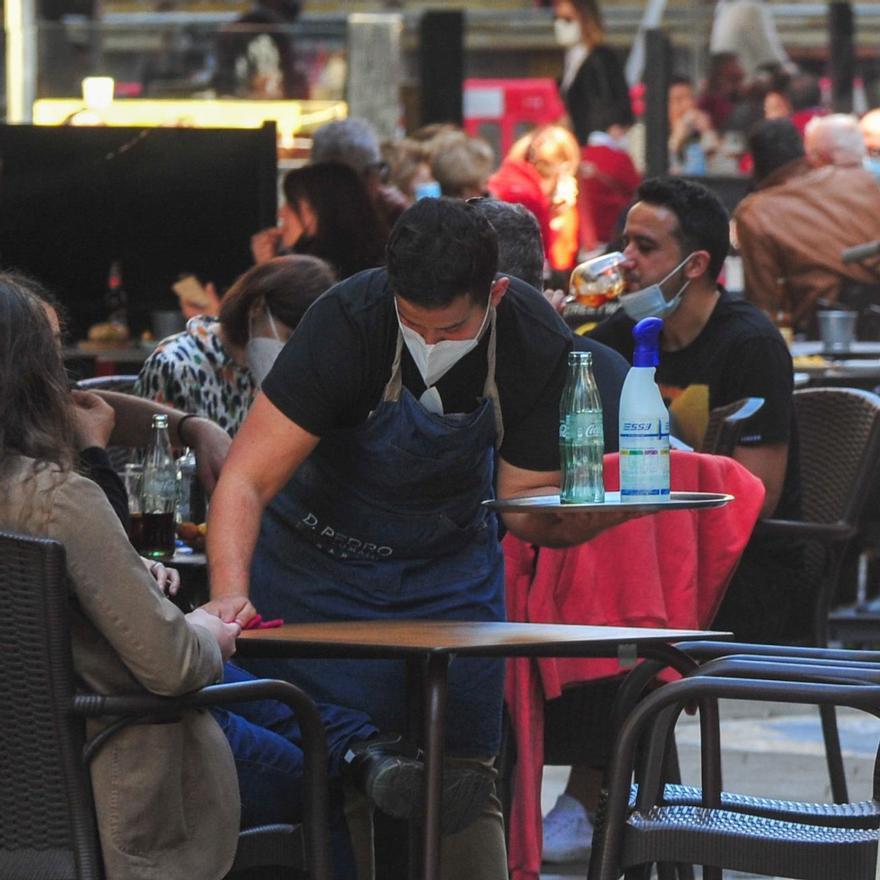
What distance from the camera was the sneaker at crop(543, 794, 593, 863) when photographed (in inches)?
199

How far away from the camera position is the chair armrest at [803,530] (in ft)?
16.7

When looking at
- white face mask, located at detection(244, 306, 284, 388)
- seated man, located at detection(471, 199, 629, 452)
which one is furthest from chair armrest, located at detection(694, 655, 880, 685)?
white face mask, located at detection(244, 306, 284, 388)

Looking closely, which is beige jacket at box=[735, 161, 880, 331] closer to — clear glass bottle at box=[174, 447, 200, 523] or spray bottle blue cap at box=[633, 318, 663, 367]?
clear glass bottle at box=[174, 447, 200, 523]

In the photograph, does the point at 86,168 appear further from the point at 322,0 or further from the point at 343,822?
the point at 322,0

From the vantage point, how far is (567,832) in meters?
5.13

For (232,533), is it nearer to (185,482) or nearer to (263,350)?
(185,482)

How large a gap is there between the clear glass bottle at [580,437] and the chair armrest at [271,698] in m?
0.60

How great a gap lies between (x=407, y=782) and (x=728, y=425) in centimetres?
189

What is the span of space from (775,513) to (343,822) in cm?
206

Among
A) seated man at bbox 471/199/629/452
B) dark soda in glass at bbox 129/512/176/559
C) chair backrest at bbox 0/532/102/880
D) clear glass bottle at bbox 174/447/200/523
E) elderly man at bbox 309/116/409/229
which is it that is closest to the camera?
chair backrest at bbox 0/532/102/880

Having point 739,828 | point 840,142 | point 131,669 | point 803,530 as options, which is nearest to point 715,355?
point 803,530

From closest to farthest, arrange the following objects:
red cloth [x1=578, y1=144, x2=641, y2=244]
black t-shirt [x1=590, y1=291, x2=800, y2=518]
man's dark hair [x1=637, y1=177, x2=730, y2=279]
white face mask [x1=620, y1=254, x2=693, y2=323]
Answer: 1. black t-shirt [x1=590, y1=291, x2=800, y2=518]
2. white face mask [x1=620, y1=254, x2=693, y2=323]
3. man's dark hair [x1=637, y1=177, x2=730, y2=279]
4. red cloth [x1=578, y1=144, x2=641, y2=244]

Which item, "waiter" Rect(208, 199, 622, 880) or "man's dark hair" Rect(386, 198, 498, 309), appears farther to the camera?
"waiter" Rect(208, 199, 622, 880)

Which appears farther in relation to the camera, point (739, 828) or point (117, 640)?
point (739, 828)
